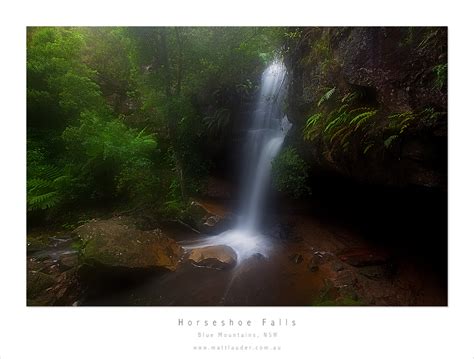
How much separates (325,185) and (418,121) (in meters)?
2.05

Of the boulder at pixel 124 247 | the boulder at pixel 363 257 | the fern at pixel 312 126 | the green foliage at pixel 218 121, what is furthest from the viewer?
the green foliage at pixel 218 121

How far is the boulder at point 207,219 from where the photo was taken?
4.72 metres

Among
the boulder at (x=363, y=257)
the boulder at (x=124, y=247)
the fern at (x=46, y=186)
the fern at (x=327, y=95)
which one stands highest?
the fern at (x=327, y=95)

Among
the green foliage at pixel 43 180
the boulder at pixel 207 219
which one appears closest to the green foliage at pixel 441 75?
the boulder at pixel 207 219

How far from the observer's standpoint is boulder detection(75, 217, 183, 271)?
11.1 feet

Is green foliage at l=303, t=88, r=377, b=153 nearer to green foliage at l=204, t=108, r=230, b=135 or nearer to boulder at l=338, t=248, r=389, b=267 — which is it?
boulder at l=338, t=248, r=389, b=267

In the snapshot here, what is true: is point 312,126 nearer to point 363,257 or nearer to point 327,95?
point 327,95

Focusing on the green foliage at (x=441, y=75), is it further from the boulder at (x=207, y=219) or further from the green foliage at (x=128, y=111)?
the boulder at (x=207, y=219)

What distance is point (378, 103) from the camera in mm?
3113

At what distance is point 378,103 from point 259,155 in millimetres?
2534

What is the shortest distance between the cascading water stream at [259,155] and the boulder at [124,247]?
70 cm

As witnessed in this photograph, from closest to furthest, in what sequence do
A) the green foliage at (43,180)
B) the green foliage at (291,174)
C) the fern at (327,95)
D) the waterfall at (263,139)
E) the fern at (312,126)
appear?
the fern at (327,95), the green foliage at (43,180), the fern at (312,126), the green foliage at (291,174), the waterfall at (263,139)

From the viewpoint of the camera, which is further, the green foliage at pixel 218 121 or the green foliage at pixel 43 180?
the green foliage at pixel 218 121
